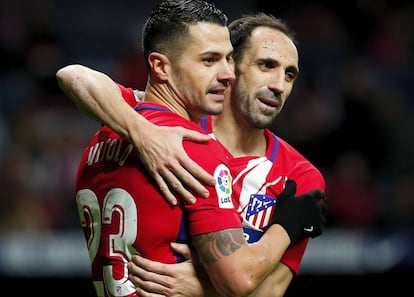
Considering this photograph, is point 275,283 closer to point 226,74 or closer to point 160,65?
point 226,74

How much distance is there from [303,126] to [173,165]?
523 cm

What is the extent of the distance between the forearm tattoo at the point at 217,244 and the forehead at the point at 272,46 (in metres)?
1.18

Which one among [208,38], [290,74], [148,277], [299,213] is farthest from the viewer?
[290,74]

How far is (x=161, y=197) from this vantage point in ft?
11.5

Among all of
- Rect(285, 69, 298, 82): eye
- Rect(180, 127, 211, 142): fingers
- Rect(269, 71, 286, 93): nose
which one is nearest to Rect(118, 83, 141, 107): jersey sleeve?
Rect(180, 127, 211, 142): fingers

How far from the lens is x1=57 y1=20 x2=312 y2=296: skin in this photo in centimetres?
345

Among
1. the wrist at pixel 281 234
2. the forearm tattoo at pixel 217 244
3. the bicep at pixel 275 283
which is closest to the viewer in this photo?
the forearm tattoo at pixel 217 244

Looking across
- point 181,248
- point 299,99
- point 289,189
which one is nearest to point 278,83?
point 289,189

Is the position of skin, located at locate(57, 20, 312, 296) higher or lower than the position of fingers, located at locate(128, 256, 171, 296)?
higher

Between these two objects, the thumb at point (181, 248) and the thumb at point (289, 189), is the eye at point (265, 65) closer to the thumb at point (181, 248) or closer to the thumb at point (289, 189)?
the thumb at point (289, 189)

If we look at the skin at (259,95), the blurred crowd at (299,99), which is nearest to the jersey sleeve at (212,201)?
the skin at (259,95)

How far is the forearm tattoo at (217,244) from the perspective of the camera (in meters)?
3.44

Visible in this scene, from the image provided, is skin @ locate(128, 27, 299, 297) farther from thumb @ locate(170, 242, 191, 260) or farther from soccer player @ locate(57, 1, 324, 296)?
thumb @ locate(170, 242, 191, 260)

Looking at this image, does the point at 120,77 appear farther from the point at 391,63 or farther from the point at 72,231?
the point at 391,63
